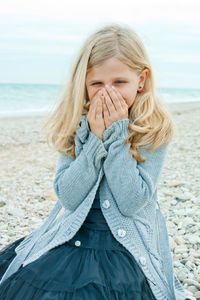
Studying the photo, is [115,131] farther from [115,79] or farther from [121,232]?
[121,232]

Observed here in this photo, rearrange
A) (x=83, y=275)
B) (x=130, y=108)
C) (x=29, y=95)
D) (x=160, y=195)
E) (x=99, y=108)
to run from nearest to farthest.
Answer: (x=83, y=275) < (x=99, y=108) < (x=130, y=108) < (x=160, y=195) < (x=29, y=95)

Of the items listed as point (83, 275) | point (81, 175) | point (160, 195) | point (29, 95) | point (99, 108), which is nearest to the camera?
point (83, 275)

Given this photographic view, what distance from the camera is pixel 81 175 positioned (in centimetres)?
237

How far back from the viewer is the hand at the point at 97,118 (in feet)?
8.07

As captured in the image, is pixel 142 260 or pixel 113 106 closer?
pixel 142 260

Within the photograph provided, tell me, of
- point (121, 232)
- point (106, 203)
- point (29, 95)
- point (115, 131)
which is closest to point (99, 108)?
point (115, 131)

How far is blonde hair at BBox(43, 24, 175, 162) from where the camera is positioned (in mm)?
2455

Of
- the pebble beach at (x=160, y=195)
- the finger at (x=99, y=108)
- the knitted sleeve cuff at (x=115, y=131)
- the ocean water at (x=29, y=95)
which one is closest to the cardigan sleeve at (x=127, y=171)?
the knitted sleeve cuff at (x=115, y=131)

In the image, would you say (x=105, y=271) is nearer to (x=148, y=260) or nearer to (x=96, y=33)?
(x=148, y=260)

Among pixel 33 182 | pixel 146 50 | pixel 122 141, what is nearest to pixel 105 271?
pixel 122 141

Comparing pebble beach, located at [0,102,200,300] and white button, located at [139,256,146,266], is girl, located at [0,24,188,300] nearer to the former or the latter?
white button, located at [139,256,146,266]

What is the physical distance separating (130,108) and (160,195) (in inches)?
102

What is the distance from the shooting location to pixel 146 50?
263 cm

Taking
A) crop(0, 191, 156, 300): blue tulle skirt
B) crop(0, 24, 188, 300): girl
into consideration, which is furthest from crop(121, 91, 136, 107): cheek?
crop(0, 191, 156, 300): blue tulle skirt
